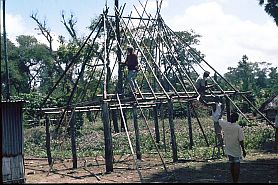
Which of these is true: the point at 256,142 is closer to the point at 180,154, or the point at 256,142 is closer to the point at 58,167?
the point at 180,154

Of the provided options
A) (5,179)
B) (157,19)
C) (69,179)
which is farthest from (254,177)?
(157,19)

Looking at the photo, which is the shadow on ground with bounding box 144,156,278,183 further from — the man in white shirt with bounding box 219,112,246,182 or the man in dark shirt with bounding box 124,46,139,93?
the man in dark shirt with bounding box 124,46,139,93

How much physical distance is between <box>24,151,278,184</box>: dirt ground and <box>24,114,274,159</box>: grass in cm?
141

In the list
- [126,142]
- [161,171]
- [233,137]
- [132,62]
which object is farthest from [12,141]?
[126,142]

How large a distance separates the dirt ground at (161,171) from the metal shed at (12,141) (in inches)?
38.5

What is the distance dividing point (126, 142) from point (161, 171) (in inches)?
396

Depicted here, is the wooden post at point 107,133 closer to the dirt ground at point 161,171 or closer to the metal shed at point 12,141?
the dirt ground at point 161,171

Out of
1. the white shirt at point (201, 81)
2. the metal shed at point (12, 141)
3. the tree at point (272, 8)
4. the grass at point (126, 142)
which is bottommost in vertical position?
the grass at point (126, 142)

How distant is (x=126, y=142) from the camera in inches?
950

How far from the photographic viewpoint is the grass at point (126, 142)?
19781mm

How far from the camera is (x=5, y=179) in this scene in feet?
40.8

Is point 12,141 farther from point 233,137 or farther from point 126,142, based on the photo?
point 126,142

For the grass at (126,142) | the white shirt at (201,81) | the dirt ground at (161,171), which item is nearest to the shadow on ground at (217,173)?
the dirt ground at (161,171)


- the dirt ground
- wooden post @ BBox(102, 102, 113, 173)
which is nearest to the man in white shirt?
the dirt ground
